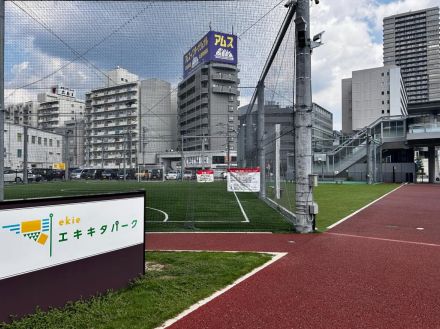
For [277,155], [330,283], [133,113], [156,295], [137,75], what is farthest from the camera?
[277,155]

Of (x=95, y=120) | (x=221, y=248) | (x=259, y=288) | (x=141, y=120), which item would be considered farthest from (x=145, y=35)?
(x=259, y=288)

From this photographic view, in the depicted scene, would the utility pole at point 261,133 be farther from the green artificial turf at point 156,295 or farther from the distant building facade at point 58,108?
the green artificial turf at point 156,295

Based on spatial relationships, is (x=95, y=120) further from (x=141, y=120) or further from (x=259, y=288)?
(x=259, y=288)

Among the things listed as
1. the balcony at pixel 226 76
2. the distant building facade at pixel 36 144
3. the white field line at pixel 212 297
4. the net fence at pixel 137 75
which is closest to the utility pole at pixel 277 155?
the net fence at pixel 137 75

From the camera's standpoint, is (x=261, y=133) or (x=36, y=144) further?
(x=261, y=133)

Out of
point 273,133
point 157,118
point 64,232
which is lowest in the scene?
point 64,232

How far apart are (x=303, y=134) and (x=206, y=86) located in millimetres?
3030

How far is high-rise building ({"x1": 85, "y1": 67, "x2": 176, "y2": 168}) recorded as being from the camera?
9.91m

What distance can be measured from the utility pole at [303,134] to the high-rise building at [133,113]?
360cm

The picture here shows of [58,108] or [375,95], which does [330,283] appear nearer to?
[58,108]

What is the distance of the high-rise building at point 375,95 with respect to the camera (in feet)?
314

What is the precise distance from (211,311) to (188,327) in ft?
1.48

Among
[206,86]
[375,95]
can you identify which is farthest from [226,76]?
[375,95]

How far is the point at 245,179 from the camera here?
10.7 m
